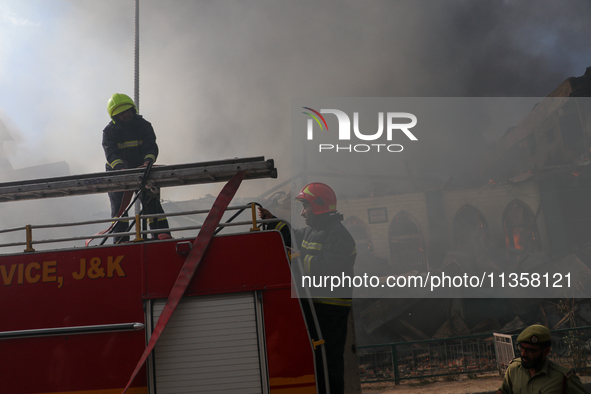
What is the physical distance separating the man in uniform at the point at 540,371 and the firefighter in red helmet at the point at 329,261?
1.55 meters

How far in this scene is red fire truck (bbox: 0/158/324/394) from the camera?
3.50 m

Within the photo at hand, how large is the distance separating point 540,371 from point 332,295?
75.5 inches

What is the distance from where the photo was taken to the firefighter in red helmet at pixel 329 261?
12.8 ft

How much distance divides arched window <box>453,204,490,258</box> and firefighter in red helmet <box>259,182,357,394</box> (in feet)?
90.8

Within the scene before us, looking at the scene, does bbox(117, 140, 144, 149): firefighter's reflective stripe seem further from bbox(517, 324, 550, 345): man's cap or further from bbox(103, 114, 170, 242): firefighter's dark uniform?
bbox(517, 324, 550, 345): man's cap

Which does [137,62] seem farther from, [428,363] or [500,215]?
[500,215]

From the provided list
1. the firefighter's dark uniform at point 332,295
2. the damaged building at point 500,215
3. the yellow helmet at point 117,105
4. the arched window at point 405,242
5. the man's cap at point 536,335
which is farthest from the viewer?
the arched window at point 405,242

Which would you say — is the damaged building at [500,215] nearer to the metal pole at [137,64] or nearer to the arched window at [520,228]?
the arched window at [520,228]

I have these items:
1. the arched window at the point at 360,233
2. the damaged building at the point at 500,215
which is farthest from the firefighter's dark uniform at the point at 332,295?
the arched window at the point at 360,233

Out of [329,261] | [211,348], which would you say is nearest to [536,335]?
[329,261]

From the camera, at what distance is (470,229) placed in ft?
99.9

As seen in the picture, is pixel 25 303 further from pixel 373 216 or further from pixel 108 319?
pixel 373 216

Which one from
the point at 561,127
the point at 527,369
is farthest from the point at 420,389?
the point at 561,127

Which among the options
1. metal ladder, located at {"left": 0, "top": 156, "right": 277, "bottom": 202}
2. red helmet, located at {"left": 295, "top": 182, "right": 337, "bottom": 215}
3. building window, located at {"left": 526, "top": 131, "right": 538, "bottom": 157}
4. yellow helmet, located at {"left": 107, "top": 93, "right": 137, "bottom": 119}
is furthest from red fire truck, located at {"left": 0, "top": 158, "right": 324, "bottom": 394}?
building window, located at {"left": 526, "top": 131, "right": 538, "bottom": 157}
